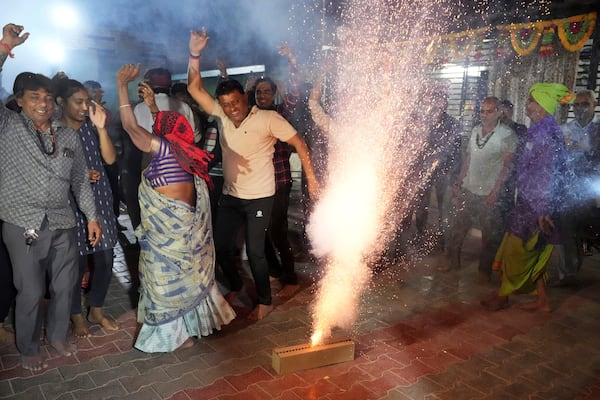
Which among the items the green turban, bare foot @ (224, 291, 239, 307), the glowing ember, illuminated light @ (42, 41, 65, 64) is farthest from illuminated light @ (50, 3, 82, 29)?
the green turban

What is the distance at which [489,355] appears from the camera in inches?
161

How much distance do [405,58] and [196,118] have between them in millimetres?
6764

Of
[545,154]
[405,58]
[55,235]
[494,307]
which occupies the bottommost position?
[494,307]

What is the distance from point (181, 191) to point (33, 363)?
162 centimetres

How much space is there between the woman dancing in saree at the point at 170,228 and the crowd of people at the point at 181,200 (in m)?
0.01

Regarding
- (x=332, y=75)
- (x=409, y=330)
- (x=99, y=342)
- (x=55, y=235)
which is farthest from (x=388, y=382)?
(x=332, y=75)

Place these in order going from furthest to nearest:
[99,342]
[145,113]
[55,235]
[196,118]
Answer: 1. [196,118]
2. [145,113]
3. [99,342]
4. [55,235]

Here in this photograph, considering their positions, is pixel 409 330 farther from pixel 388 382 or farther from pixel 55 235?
pixel 55 235

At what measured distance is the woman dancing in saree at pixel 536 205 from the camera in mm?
4855

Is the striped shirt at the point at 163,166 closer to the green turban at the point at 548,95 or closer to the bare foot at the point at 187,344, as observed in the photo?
the bare foot at the point at 187,344

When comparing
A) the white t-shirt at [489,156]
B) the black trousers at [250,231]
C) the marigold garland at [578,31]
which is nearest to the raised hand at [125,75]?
the black trousers at [250,231]

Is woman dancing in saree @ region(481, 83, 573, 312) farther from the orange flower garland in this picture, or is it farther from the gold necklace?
the orange flower garland

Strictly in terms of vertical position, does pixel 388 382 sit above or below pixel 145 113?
below

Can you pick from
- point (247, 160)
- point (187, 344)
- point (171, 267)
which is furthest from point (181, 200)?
point (187, 344)
